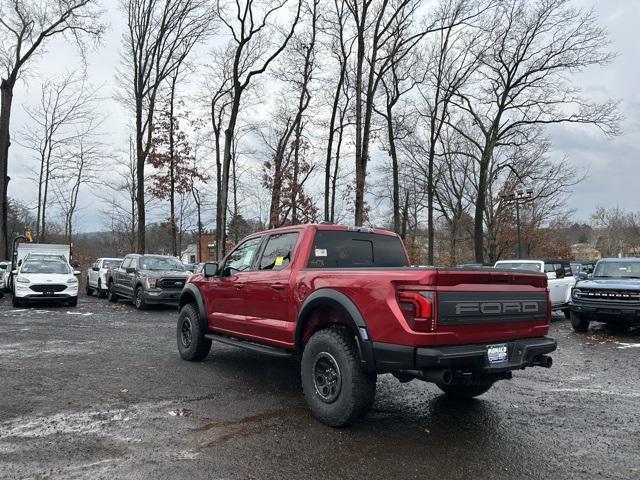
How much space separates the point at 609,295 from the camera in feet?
37.0

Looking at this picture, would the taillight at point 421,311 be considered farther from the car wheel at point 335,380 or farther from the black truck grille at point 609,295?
the black truck grille at point 609,295

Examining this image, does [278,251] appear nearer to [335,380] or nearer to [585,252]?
[335,380]

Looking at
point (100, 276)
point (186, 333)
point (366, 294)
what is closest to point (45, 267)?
point (100, 276)

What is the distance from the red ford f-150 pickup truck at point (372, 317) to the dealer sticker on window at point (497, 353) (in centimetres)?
1

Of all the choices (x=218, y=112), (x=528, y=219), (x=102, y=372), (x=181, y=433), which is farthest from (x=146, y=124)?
(x=528, y=219)

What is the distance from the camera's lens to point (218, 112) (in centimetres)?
3228

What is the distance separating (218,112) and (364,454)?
3052cm

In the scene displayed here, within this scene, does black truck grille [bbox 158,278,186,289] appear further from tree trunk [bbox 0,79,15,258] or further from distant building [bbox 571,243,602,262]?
distant building [bbox 571,243,602,262]

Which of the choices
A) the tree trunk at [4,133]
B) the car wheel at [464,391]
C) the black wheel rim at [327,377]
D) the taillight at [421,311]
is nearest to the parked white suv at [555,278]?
the car wheel at [464,391]

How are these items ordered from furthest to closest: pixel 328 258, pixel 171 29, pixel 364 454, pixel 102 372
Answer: pixel 171 29 → pixel 102 372 → pixel 328 258 → pixel 364 454

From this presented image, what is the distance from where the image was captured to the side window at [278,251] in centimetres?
593

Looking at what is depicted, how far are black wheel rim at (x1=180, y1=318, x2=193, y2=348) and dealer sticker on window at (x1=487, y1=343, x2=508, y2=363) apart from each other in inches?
189

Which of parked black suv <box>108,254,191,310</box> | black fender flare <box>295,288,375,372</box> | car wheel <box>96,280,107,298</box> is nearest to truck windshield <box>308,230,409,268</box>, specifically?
black fender flare <box>295,288,375,372</box>

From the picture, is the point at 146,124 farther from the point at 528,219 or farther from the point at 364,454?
the point at 528,219
